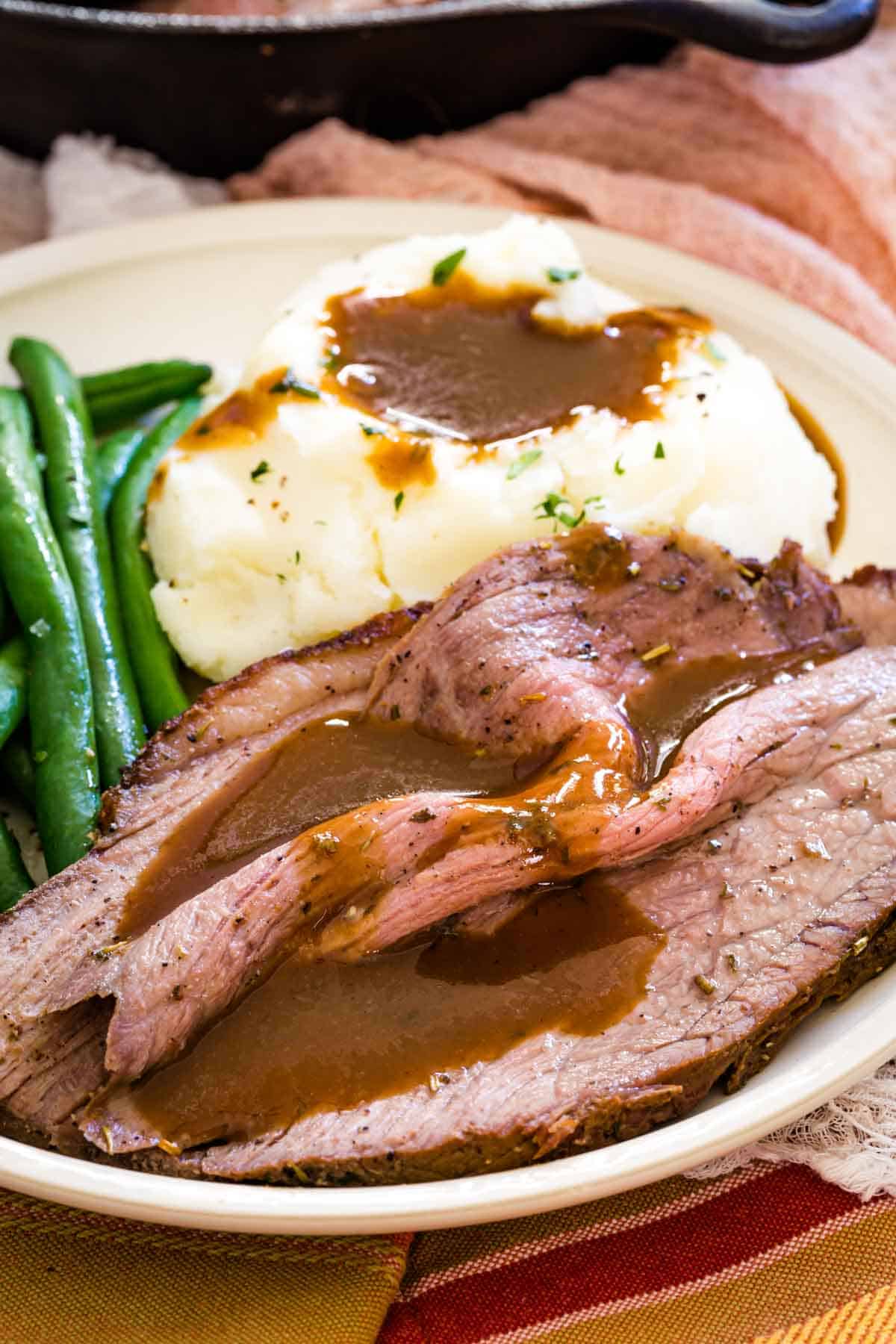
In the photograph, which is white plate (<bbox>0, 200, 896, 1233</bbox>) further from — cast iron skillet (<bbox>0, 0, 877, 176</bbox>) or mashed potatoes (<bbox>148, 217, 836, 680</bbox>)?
cast iron skillet (<bbox>0, 0, 877, 176</bbox>)

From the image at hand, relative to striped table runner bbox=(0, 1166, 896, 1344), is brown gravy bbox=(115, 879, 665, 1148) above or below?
above

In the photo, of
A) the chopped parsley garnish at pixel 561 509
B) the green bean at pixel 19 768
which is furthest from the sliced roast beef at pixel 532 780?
the green bean at pixel 19 768

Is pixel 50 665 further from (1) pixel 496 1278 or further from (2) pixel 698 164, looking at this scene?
(2) pixel 698 164

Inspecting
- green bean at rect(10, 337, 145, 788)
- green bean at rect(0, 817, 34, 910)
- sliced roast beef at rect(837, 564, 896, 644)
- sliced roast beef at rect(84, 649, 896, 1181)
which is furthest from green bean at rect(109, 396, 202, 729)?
sliced roast beef at rect(837, 564, 896, 644)

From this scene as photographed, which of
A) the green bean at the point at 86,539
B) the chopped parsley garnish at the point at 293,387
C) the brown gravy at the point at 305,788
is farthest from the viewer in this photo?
A: the chopped parsley garnish at the point at 293,387

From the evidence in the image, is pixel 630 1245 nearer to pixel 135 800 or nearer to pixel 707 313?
pixel 135 800

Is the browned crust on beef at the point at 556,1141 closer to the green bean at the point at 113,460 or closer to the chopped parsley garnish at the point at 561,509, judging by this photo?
the chopped parsley garnish at the point at 561,509
